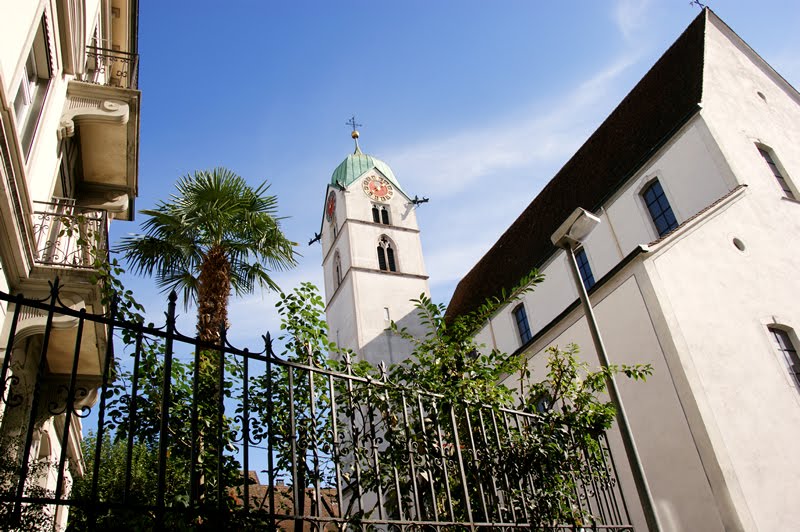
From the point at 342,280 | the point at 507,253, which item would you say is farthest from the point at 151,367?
the point at 342,280

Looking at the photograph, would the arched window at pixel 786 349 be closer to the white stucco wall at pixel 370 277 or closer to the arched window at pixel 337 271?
the white stucco wall at pixel 370 277

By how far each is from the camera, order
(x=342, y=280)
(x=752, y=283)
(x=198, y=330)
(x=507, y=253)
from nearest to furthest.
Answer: (x=198, y=330) → (x=752, y=283) → (x=507, y=253) → (x=342, y=280)

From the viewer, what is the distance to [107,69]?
Answer: 11.5 metres

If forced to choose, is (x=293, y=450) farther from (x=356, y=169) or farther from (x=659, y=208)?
(x=356, y=169)

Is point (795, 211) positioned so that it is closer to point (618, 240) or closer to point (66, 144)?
point (618, 240)

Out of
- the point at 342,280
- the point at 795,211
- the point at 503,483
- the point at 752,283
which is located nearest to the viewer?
the point at 503,483

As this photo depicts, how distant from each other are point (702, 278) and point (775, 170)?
17.8 feet

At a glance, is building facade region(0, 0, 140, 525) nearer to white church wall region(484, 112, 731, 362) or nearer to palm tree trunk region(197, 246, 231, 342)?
palm tree trunk region(197, 246, 231, 342)

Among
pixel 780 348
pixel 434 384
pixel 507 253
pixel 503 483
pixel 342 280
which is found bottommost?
pixel 503 483

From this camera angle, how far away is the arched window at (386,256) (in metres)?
35.2

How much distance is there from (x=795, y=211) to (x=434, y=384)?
45.5 feet

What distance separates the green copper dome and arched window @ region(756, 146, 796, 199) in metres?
25.8

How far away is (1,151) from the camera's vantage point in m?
5.07

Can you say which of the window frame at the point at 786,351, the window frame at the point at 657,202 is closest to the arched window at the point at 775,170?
the window frame at the point at 657,202
